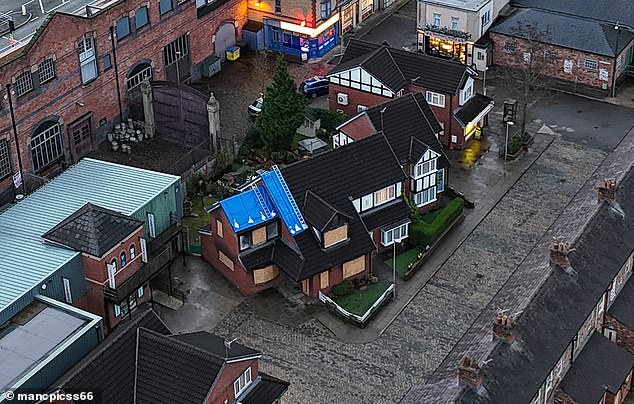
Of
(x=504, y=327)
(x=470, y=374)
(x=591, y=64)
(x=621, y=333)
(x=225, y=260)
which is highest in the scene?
(x=504, y=327)

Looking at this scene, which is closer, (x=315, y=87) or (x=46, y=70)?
(x=46, y=70)

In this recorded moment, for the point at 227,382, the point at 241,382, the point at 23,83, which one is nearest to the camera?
the point at 227,382

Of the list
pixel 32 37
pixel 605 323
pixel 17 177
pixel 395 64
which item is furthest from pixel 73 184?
pixel 605 323

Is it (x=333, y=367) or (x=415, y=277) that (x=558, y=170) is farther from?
(x=333, y=367)

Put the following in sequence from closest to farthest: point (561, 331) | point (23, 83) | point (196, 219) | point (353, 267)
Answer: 1. point (561, 331)
2. point (353, 267)
3. point (23, 83)
4. point (196, 219)

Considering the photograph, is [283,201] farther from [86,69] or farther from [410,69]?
[410,69]

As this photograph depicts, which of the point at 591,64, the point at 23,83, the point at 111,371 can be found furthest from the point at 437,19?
the point at 111,371

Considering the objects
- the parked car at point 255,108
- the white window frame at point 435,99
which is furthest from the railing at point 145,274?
the white window frame at point 435,99
